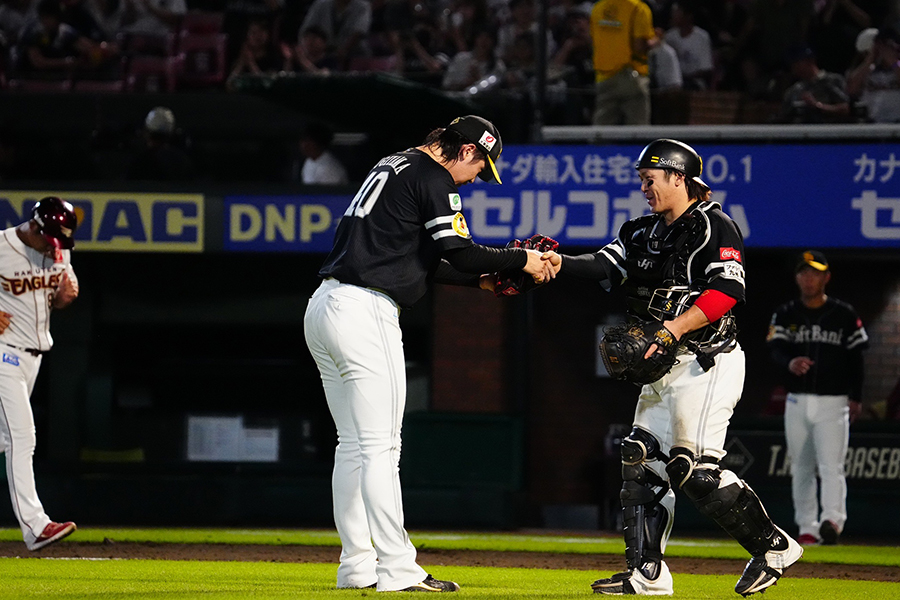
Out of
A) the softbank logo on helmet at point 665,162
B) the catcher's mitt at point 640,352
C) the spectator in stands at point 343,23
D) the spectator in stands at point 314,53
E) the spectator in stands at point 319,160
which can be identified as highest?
the spectator in stands at point 343,23

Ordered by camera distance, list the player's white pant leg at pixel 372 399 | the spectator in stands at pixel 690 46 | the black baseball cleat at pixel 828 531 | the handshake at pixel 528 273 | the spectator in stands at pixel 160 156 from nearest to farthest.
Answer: the player's white pant leg at pixel 372 399, the handshake at pixel 528 273, the black baseball cleat at pixel 828 531, the spectator in stands at pixel 160 156, the spectator in stands at pixel 690 46

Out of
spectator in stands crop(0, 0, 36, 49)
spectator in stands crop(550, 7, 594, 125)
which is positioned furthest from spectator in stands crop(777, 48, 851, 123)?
spectator in stands crop(0, 0, 36, 49)

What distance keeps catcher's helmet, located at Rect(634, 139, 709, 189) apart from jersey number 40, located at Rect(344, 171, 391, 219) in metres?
1.15

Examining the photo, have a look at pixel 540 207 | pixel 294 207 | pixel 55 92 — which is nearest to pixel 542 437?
pixel 540 207

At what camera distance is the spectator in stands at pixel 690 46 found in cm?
1241

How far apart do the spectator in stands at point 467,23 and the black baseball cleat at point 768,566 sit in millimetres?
8466

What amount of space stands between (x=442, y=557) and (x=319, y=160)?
4457 mm

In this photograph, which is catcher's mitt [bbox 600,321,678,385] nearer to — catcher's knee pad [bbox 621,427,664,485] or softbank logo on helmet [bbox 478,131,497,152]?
catcher's knee pad [bbox 621,427,664,485]

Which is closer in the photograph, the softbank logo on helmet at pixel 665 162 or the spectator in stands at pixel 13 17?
the softbank logo on helmet at pixel 665 162

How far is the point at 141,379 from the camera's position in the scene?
1265cm

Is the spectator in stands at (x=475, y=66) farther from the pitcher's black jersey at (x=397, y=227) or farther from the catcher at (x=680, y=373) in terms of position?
the pitcher's black jersey at (x=397, y=227)

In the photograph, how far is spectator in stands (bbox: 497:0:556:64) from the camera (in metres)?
12.5

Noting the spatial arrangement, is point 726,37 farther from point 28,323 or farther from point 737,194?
point 28,323

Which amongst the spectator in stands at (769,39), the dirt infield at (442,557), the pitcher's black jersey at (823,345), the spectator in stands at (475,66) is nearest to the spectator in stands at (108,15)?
the spectator in stands at (475,66)
